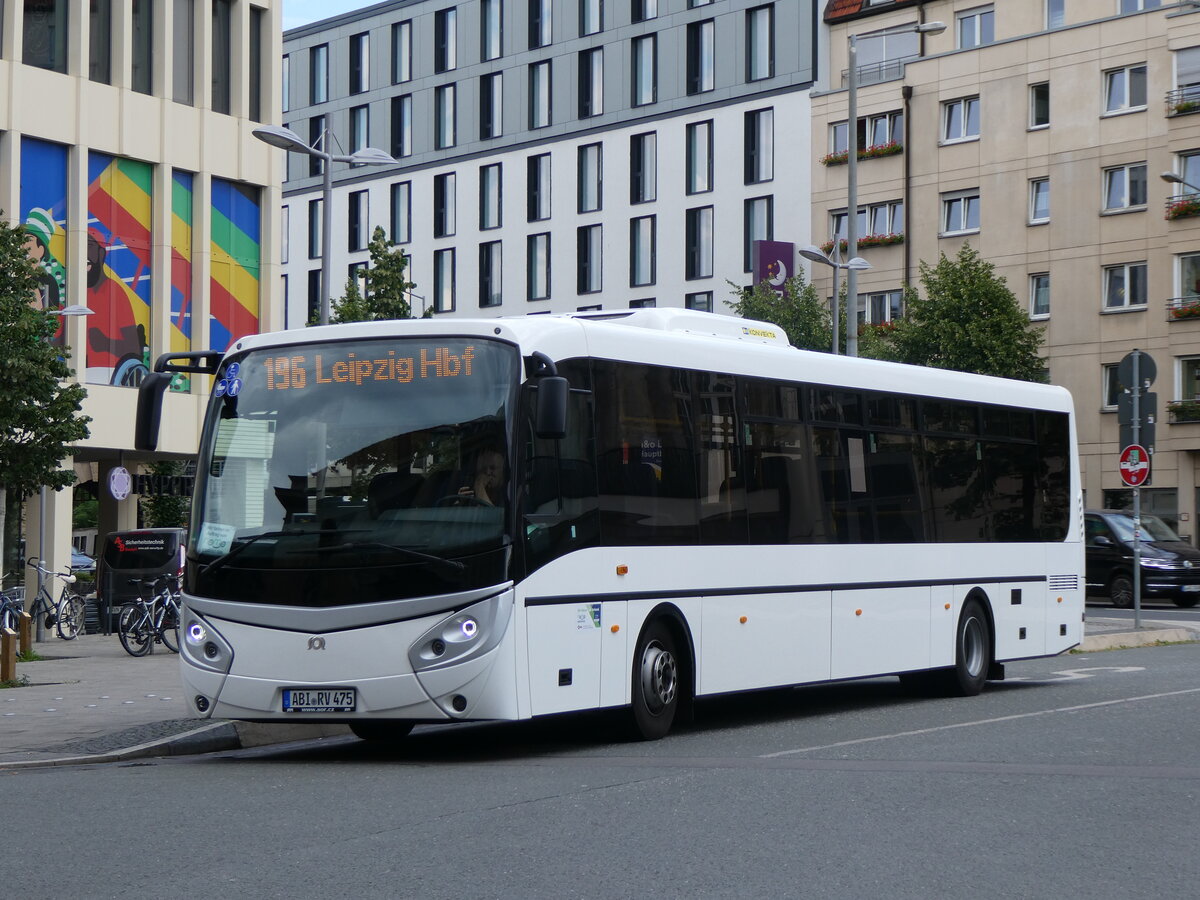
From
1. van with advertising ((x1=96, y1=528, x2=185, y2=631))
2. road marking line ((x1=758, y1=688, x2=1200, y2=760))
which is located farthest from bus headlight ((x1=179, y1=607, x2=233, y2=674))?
van with advertising ((x1=96, y1=528, x2=185, y2=631))

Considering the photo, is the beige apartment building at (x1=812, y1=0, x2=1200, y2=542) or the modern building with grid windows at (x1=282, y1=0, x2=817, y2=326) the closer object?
the beige apartment building at (x1=812, y1=0, x2=1200, y2=542)

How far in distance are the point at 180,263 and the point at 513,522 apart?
27.4 m

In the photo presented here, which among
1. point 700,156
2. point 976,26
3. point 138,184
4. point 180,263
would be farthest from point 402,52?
point 138,184

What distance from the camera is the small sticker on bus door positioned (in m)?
12.6

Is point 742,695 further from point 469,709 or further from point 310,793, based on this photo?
point 310,793

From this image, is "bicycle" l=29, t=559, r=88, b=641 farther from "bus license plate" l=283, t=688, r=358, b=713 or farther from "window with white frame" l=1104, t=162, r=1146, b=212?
"window with white frame" l=1104, t=162, r=1146, b=212

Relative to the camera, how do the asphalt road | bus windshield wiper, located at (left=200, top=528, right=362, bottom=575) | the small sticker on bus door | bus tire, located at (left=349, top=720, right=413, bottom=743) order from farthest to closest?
bus tire, located at (left=349, top=720, right=413, bottom=743) < the small sticker on bus door < bus windshield wiper, located at (left=200, top=528, right=362, bottom=575) < the asphalt road

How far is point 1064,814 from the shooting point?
927 cm

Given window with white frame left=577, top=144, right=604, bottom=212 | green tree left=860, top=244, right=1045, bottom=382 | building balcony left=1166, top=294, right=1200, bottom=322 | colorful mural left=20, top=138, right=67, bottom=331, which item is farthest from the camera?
window with white frame left=577, top=144, right=604, bottom=212

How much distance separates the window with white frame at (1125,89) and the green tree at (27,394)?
3835 cm

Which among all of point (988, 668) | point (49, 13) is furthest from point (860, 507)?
point (49, 13)

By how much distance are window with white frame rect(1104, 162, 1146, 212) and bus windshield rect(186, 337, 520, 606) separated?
46.3 metres

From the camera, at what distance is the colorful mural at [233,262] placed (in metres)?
38.8

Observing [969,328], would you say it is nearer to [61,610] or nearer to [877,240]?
[877,240]
